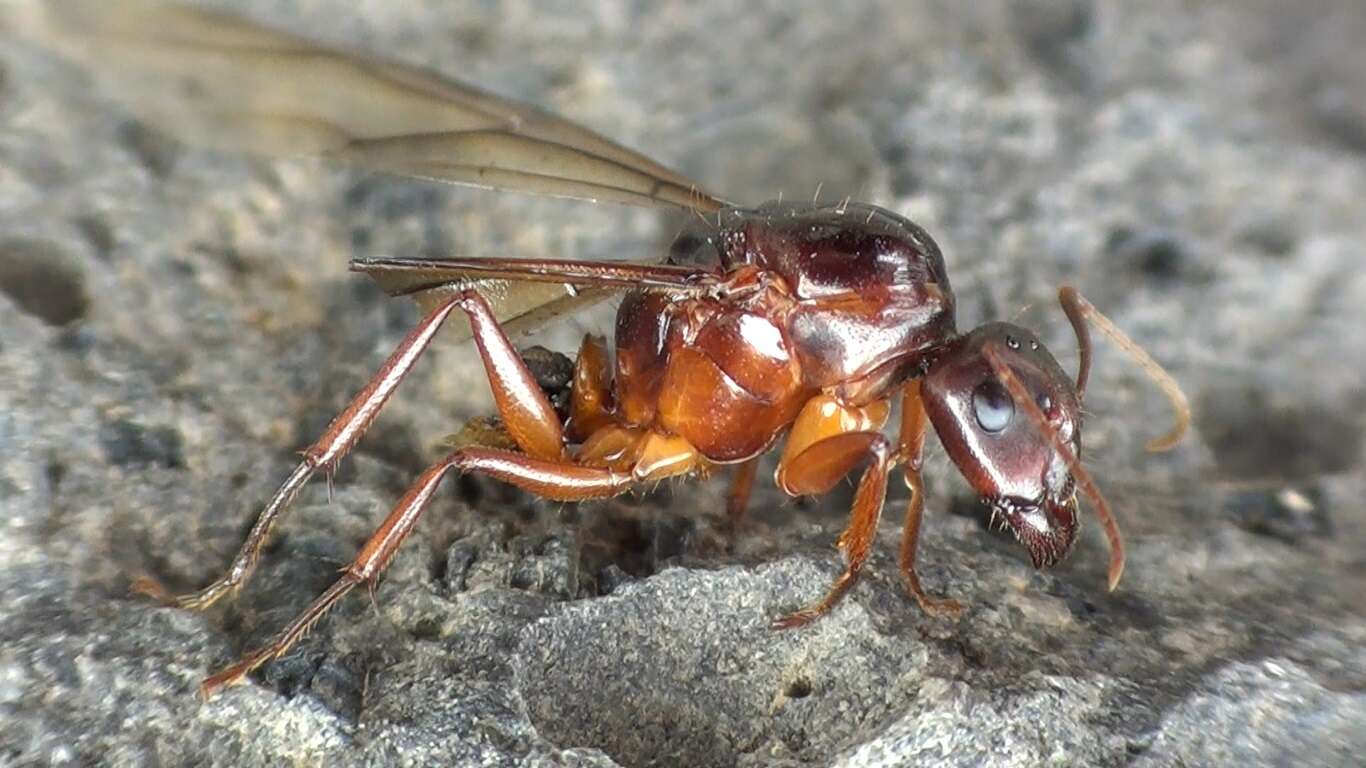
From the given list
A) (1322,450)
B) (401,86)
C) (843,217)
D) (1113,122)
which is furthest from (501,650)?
(1113,122)

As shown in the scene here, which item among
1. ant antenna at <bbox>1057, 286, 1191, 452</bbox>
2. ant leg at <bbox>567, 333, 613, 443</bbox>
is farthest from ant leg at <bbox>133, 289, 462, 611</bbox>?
ant antenna at <bbox>1057, 286, 1191, 452</bbox>

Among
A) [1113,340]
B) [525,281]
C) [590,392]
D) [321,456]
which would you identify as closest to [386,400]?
[321,456]

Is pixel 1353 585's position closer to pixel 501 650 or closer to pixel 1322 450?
pixel 1322 450

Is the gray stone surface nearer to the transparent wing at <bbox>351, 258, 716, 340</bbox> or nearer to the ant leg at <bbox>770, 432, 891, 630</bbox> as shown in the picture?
the ant leg at <bbox>770, 432, 891, 630</bbox>

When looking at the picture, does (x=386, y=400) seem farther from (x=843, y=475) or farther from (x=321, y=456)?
(x=843, y=475)

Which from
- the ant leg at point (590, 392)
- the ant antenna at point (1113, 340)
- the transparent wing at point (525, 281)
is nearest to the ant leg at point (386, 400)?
the transparent wing at point (525, 281)

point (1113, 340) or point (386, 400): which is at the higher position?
→ point (1113, 340)
